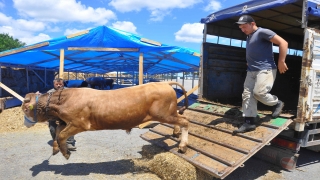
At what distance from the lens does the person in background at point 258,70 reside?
3.98 meters

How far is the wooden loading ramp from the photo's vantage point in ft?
11.7

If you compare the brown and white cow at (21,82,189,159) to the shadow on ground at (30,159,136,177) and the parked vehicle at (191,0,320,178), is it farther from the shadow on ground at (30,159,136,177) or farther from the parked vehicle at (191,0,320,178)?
the parked vehicle at (191,0,320,178)

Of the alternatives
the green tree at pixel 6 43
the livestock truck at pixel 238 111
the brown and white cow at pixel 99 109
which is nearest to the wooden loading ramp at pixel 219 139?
the livestock truck at pixel 238 111

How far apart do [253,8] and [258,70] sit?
1427mm

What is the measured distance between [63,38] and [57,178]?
4.85 m

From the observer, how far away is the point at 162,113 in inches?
173

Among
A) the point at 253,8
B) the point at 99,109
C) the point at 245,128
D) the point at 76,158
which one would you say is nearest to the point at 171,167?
the point at 245,128

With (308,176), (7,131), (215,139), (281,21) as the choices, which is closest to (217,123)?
(215,139)

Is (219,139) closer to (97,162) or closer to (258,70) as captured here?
(258,70)

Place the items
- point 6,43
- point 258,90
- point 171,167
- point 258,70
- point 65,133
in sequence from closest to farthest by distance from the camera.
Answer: point 171,167 < point 258,90 < point 258,70 < point 65,133 < point 6,43

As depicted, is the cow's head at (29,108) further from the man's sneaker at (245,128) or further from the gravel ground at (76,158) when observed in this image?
the man's sneaker at (245,128)

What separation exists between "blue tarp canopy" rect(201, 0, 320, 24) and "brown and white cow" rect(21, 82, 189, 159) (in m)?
2.30

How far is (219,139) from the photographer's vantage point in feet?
13.6

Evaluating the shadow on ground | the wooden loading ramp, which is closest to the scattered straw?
the shadow on ground
